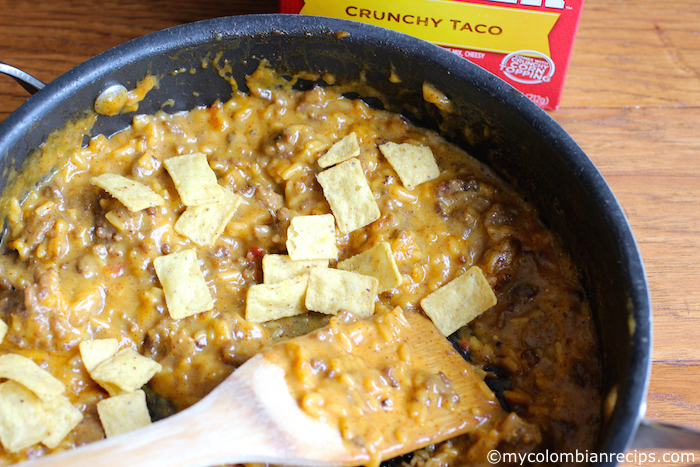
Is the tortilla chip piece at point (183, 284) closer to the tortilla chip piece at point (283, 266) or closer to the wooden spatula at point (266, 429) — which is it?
the tortilla chip piece at point (283, 266)

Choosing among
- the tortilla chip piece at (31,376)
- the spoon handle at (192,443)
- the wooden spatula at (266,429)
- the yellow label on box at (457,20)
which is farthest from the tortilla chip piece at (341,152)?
the tortilla chip piece at (31,376)

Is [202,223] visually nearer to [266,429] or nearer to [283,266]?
[283,266]

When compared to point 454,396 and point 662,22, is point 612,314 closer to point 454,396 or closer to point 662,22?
point 454,396

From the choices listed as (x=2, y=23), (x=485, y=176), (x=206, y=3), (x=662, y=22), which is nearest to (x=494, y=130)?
(x=485, y=176)

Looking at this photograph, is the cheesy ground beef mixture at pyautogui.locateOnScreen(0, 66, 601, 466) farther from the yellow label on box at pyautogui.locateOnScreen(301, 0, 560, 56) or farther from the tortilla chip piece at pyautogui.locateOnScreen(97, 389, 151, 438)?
the yellow label on box at pyautogui.locateOnScreen(301, 0, 560, 56)

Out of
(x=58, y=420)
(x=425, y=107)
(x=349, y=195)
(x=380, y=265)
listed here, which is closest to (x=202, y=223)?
(x=349, y=195)

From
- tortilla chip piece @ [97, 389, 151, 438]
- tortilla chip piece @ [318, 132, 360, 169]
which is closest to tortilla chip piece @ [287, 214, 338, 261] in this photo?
tortilla chip piece @ [318, 132, 360, 169]
